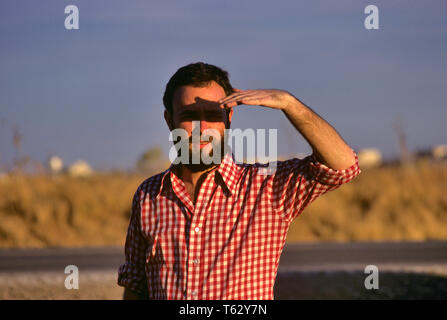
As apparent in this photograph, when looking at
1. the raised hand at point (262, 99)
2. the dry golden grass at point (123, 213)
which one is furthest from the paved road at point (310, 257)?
the raised hand at point (262, 99)

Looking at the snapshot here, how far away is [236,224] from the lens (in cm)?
290

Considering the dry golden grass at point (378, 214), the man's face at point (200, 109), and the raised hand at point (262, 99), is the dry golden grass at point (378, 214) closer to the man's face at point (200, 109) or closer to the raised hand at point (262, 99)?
the man's face at point (200, 109)

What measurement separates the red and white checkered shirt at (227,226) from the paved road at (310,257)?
716 cm

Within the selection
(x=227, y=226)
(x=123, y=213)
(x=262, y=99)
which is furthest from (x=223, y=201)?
(x=123, y=213)

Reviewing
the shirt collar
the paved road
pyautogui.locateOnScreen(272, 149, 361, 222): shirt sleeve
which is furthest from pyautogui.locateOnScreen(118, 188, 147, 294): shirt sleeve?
the paved road

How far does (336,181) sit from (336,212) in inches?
558

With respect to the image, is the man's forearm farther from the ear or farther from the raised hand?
the ear

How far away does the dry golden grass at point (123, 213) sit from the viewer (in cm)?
1577

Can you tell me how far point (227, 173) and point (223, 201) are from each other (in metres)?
0.11

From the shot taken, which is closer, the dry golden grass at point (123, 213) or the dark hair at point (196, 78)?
the dark hair at point (196, 78)

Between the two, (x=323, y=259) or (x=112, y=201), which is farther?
(x=112, y=201)
